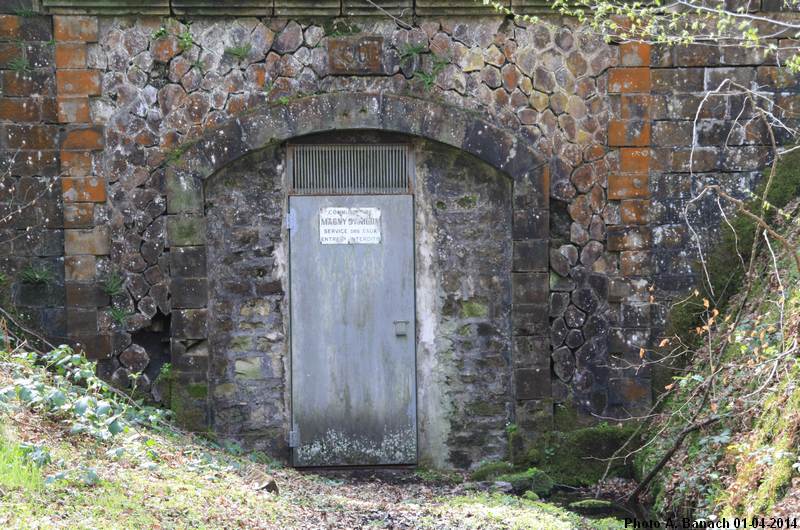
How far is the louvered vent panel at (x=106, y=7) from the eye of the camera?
7.62 metres

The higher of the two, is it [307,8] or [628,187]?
[307,8]

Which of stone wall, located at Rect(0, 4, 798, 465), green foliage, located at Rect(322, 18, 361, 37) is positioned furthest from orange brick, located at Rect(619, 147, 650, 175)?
green foliage, located at Rect(322, 18, 361, 37)

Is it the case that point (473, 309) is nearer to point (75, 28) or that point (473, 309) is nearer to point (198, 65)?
point (198, 65)

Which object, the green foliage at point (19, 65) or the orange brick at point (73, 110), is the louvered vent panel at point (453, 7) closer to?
the orange brick at point (73, 110)

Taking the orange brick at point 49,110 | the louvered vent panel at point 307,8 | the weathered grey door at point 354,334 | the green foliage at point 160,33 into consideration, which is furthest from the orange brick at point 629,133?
A: the orange brick at point 49,110

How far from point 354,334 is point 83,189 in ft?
8.07

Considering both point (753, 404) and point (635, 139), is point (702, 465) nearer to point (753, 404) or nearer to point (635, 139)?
point (753, 404)

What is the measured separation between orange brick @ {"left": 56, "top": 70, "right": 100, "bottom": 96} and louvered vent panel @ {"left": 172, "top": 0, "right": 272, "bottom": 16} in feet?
2.74

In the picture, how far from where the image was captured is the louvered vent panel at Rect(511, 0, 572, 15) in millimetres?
7883

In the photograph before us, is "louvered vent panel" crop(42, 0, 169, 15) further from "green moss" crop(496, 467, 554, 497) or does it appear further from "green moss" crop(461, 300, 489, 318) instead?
"green moss" crop(496, 467, 554, 497)

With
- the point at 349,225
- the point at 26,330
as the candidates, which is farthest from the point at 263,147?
the point at 26,330

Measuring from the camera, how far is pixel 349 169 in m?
8.05

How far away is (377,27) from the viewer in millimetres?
7918

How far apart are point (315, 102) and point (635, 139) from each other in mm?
2618
